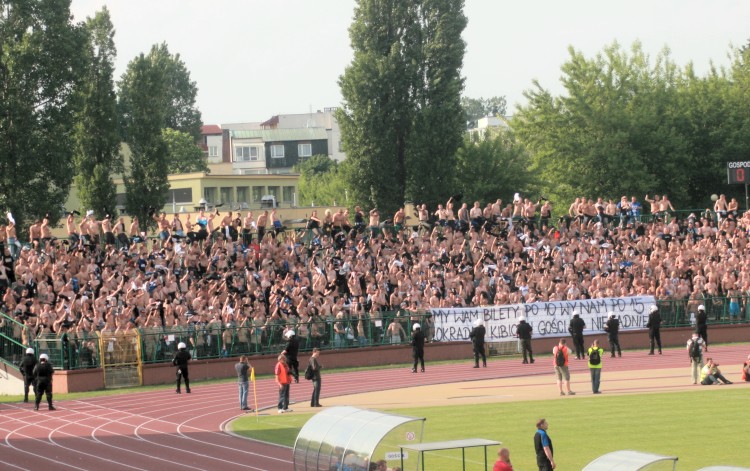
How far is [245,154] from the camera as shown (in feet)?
494

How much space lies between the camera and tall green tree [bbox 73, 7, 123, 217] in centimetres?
6562

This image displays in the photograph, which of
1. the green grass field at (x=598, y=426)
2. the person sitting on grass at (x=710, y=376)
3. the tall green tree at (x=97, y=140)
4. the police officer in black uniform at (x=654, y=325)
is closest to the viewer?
the green grass field at (x=598, y=426)

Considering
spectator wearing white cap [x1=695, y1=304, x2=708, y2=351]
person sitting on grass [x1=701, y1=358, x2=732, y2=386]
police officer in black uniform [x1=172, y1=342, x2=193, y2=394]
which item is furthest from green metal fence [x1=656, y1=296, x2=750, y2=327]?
police officer in black uniform [x1=172, y1=342, x2=193, y2=394]

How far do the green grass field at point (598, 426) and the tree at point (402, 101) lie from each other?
3812 cm

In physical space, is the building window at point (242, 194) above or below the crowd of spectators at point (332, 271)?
above

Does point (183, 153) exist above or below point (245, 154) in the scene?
below

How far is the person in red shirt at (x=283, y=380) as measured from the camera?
32.6 m

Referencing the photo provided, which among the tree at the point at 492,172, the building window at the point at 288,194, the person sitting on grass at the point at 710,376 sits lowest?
the person sitting on grass at the point at 710,376

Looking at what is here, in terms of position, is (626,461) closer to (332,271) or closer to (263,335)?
(263,335)

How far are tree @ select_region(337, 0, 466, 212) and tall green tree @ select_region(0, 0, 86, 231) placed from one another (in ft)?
62.2

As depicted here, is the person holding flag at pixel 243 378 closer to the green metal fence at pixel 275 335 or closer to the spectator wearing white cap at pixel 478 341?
the green metal fence at pixel 275 335

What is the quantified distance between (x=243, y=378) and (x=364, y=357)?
1321cm

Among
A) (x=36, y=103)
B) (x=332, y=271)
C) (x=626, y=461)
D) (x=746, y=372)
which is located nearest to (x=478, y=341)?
(x=332, y=271)

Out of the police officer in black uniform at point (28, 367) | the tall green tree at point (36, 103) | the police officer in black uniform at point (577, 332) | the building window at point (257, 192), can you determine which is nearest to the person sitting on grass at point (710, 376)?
the police officer in black uniform at point (577, 332)
